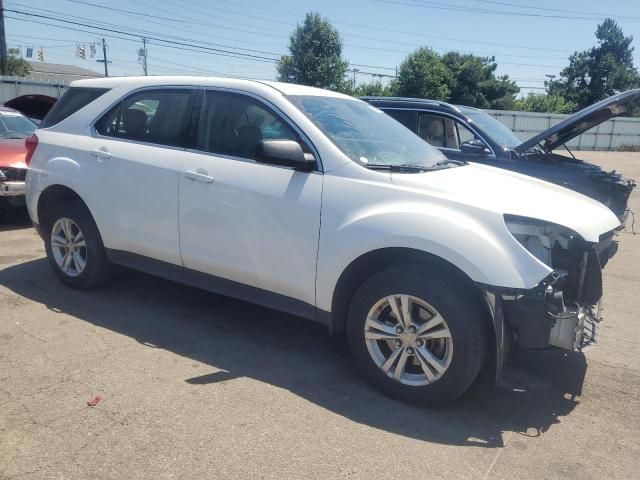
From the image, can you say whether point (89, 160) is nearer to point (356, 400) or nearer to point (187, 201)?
point (187, 201)

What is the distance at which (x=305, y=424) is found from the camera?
3.24m

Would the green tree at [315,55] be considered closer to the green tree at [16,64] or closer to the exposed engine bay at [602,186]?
the green tree at [16,64]

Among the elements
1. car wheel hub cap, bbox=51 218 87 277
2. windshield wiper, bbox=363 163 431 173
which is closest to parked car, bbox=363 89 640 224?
windshield wiper, bbox=363 163 431 173

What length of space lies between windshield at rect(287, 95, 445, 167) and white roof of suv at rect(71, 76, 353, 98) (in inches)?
4.8

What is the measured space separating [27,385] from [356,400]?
2.03 m

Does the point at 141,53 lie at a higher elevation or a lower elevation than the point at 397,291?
higher

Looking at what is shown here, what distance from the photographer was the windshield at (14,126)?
8812mm

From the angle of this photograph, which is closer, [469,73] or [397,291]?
[397,291]

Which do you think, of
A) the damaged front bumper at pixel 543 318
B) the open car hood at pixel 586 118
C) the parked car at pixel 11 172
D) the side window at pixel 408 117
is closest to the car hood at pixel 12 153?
the parked car at pixel 11 172

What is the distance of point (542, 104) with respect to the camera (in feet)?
159

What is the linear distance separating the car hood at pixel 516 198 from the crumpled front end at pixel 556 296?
85 mm

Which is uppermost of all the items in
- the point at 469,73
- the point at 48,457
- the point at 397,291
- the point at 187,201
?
the point at 469,73

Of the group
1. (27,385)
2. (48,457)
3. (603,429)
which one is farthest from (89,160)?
(603,429)

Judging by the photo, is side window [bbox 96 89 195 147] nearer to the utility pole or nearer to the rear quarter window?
the rear quarter window
